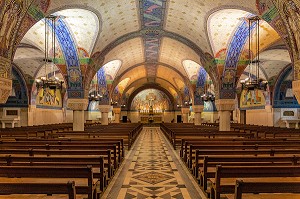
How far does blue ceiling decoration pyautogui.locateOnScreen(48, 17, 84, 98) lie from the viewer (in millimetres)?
15828

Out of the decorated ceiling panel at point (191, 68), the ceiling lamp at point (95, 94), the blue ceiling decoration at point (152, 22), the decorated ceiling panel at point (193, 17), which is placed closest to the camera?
the decorated ceiling panel at point (193, 17)

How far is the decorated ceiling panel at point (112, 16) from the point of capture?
42.4 ft

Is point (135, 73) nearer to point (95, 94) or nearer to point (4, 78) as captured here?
point (95, 94)

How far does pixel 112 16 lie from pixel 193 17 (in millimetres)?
4007

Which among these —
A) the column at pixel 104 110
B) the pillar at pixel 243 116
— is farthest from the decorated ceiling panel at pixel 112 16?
the pillar at pixel 243 116

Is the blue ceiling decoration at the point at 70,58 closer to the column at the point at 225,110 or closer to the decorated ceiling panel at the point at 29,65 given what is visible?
the decorated ceiling panel at the point at 29,65

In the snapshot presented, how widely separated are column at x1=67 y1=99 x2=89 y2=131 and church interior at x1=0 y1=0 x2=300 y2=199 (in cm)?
7

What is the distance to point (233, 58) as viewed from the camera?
57.2 feet

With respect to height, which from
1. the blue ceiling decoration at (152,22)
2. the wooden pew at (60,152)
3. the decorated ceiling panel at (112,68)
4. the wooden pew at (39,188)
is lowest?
the wooden pew at (60,152)

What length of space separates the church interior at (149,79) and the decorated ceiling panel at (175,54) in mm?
146

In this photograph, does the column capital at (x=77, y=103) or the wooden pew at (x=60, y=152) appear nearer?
the wooden pew at (x=60, y=152)

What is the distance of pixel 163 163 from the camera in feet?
33.1

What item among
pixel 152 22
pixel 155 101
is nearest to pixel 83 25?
pixel 152 22

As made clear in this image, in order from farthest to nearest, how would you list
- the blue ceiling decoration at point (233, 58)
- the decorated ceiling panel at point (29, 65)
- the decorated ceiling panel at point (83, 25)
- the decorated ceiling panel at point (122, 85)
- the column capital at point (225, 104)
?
the decorated ceiling panel at point (122, 85), the decorated ceiling panel at point (29, 65), the column capital at point (225, 104), the blue ceiling decoration at point (233, 58), the decorated ceiling panel at point (83, 25)
